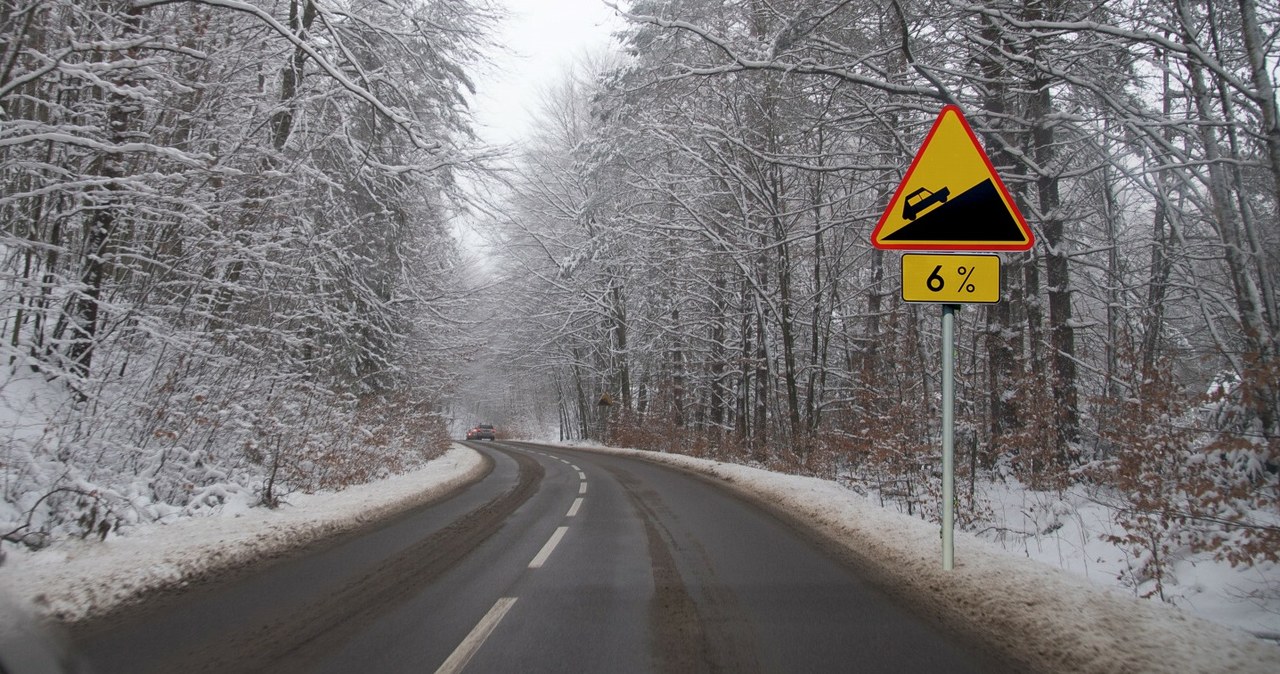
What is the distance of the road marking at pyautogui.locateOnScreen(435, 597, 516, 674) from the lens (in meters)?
3.66

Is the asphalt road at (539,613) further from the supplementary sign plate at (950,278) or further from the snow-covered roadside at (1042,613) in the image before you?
the supplementary sign plate at (950,278)

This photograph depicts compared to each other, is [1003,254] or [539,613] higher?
[1003,254]

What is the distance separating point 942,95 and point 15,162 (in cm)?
862

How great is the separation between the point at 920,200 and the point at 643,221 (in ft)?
42.1

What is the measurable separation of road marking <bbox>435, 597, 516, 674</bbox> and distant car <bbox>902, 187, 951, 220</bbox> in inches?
156

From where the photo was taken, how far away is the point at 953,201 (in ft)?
17.4

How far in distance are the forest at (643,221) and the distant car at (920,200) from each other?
1870mm

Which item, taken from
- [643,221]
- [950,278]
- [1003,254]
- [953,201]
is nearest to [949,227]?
[953,201]

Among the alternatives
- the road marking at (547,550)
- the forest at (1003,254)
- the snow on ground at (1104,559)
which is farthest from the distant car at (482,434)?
the road marking at (547,550)

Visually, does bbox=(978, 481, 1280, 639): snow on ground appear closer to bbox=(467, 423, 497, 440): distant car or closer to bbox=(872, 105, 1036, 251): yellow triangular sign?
bbox=(872, 105, 1036, 251): yellow triangular sign

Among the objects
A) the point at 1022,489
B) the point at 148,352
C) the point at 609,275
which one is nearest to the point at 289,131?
the point at 148,352

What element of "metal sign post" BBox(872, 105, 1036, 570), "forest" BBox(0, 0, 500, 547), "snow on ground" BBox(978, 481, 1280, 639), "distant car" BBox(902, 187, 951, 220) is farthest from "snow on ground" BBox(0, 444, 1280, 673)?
"distant car" BBox(902, 187, 951, 220)

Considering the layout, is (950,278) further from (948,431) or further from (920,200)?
(948,431)

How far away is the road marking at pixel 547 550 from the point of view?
6.17 meters
